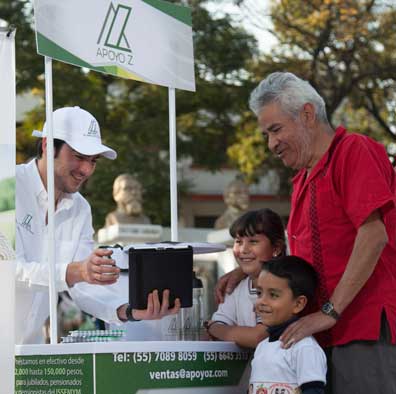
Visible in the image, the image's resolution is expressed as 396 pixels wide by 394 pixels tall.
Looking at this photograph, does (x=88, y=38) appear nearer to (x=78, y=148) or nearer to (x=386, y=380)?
(x=78, y=148)

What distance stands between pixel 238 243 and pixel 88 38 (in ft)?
3.64

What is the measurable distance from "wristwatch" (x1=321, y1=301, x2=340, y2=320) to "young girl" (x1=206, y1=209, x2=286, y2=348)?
1.82 feet

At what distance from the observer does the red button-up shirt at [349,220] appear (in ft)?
13.7

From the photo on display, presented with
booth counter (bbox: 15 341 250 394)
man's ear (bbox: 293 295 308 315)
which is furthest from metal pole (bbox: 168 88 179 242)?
man's ear (bbox: 293 295 308 315)

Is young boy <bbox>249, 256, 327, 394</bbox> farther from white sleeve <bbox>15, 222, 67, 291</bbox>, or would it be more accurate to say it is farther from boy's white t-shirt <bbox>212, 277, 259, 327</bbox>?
white sleeve <bbox>15, 222, 67, 291</bbox>

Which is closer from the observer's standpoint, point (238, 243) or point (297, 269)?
point (297, 269)

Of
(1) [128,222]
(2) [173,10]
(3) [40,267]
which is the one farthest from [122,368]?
(1) [128,222]

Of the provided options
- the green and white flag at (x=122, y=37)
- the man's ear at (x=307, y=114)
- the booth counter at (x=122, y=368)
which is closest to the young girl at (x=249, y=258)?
the booth counter at (x=122, y=368)

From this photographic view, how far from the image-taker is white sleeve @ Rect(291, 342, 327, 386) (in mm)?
4051

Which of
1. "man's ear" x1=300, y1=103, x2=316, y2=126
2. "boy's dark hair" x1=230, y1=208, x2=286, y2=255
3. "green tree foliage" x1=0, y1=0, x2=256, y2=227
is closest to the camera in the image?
"man's ear" x1=300, y1=103, x2=316, y2=126

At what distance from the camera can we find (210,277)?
16188 millimetres

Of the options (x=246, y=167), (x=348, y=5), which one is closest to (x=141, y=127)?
(x=246, y=167)

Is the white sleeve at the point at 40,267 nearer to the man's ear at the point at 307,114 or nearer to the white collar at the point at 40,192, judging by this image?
the white collar at the point at 40,192

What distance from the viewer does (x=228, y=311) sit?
4.82 metres
